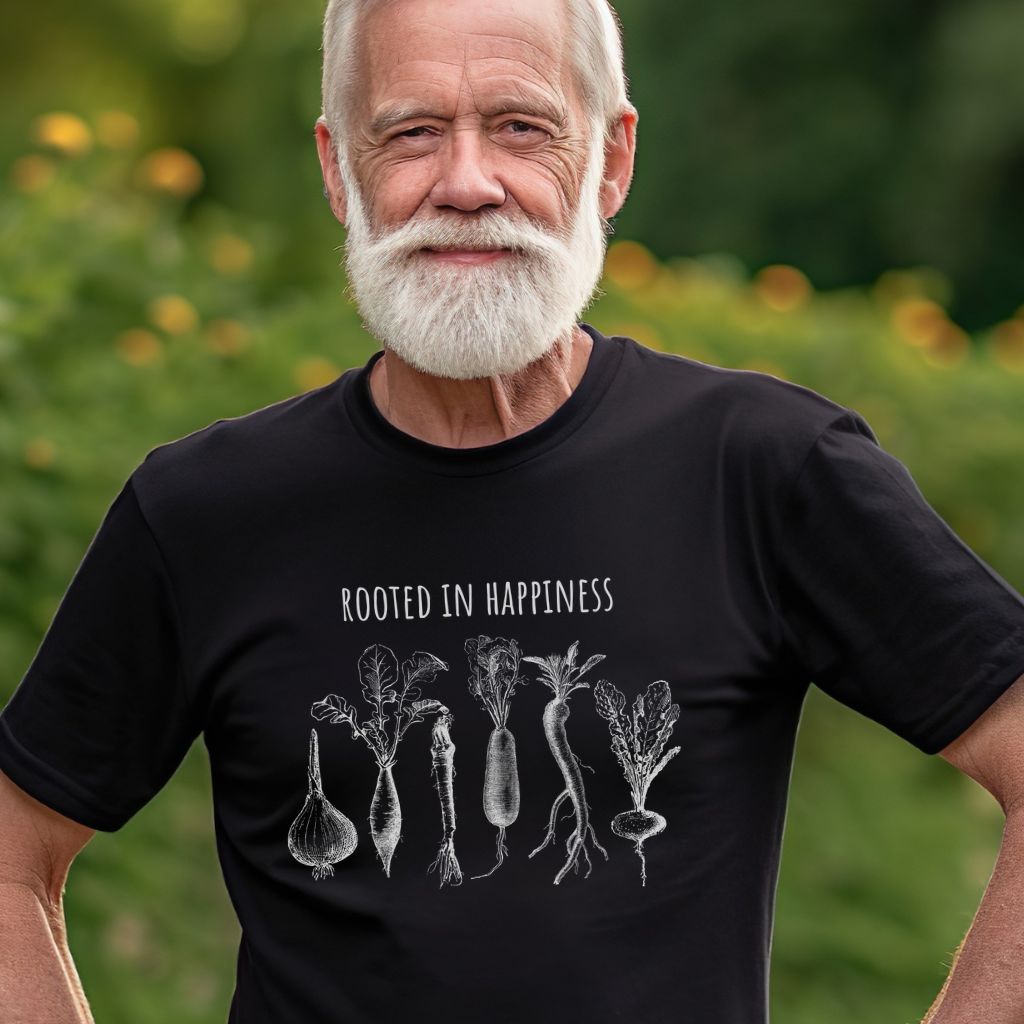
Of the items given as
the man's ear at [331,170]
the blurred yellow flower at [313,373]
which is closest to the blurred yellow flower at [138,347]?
the blurred yellow flower at [313,373]

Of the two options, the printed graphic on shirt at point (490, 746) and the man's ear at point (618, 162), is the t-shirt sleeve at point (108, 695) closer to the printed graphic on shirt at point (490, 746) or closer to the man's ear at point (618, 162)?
the printed graphic on shirt at point (490, 746)

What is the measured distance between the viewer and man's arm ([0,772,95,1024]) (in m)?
2.43

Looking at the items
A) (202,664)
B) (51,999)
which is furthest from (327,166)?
(51,999)

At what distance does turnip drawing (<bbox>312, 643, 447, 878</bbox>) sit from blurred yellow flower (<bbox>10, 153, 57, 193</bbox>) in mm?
2725

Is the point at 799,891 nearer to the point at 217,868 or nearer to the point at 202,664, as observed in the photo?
the point at 217,868

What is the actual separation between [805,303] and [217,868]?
10.3 ft

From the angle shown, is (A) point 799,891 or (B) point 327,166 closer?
(B) point 327,166

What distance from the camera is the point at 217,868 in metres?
4.51

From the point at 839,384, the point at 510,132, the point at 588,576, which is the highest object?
the point at 510,132

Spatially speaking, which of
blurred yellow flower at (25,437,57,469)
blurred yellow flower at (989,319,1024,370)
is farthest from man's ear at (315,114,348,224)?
blurred yellow flower at (989,319,1024,370)

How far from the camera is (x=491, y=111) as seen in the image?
232cm

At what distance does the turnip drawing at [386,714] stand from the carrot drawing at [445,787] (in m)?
0.02

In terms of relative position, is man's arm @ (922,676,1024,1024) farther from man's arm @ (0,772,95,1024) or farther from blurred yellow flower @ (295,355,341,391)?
blurred yellow flower @ (295,355,341,391)

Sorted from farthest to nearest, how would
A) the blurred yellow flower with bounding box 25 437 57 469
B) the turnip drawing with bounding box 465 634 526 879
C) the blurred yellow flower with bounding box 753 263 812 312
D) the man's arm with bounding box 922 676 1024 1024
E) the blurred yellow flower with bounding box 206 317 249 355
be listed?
the blurred yellow flower with bounding box 753 263 812 312 → the blurred yellow flower with bounding box 206 317 249 355 → the blurred yellow flower with bounding box 25 437 57 469 → the turnip drawing with bounding box 465 634 526 879 → the man's arm with bounding box 922 676 1024 1024
